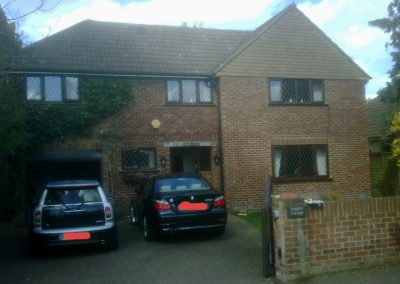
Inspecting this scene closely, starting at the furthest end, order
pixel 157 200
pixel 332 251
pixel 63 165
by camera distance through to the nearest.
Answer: pixel 63 165 < pixel 157 200 < pixel 332 251

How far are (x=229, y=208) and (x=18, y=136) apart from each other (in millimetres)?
7485

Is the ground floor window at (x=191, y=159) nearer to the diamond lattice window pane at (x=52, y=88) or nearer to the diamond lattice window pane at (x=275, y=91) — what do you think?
the diamond lattice window pane at (x=275, y=91)

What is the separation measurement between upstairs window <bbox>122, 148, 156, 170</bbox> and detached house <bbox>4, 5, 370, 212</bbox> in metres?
0.03

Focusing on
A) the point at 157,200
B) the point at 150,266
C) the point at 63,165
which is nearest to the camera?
the point at 150,266

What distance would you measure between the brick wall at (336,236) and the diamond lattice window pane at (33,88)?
997 cm

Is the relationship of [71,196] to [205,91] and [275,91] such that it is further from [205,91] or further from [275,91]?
[275,91]

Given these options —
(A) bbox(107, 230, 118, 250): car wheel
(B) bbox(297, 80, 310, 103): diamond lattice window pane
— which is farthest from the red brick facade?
(A) bbox(107, 230, 118, 250): car wheel

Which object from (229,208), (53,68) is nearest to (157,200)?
(229,208)

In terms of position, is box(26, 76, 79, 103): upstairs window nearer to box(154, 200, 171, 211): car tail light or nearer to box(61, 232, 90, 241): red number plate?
box(154, 200, 171, 211): car tail light

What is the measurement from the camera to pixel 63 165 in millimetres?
15891

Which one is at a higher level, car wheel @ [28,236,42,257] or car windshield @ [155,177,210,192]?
car windshield @ [155,177,210,192]

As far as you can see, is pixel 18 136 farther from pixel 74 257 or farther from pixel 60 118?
pixel 60 118

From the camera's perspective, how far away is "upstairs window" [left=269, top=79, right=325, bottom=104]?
1596 centimetres

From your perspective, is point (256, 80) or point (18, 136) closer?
point (18, 136)
